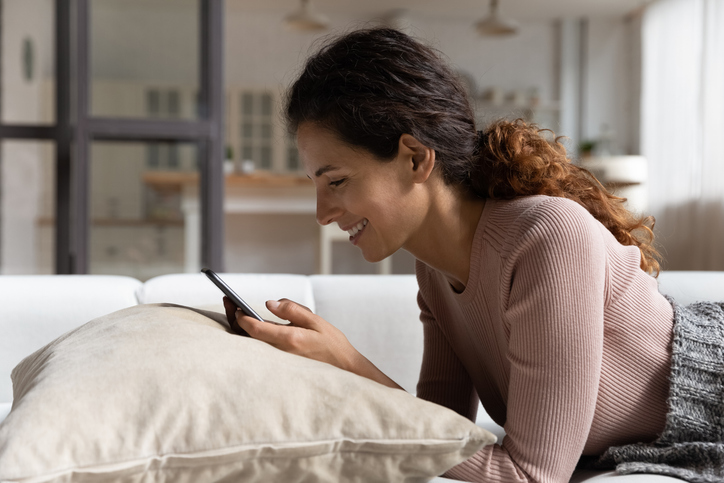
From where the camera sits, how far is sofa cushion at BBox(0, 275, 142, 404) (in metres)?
1.19

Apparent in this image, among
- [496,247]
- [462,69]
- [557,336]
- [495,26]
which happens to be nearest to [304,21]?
[495,26]

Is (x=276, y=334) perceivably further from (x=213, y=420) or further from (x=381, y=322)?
(x=381, y=322)

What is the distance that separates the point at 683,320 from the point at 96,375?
76 centimetres

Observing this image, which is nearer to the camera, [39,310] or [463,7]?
[39,310]

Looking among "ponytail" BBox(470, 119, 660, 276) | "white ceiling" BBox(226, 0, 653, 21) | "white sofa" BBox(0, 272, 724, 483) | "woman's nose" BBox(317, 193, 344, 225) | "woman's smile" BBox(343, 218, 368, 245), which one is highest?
"white ceiling" BBox(226, 0, 653, 21)

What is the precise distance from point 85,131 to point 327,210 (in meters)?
1.63

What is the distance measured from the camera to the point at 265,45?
6395 mm

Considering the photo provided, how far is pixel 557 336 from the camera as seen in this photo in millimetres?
727

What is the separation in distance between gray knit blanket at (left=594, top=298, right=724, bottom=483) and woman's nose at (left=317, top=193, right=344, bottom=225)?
0.50 m

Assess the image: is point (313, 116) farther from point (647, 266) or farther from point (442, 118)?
point (647, 266)

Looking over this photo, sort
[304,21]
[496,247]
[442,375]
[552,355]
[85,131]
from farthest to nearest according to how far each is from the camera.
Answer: [304,21], [85,131], [442,375], [496,247], [552,355]

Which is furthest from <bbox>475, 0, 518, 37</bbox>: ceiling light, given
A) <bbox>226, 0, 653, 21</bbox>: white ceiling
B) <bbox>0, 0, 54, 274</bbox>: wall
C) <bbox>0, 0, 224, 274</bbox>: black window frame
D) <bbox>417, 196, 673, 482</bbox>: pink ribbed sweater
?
<bbox>417, 196, 673, 482</bbox>: pink ribbed sweater

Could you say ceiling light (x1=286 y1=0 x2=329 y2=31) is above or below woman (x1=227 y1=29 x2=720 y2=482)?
above

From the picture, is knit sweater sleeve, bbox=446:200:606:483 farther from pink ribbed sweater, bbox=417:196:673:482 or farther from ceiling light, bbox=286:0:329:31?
ceiling light, bbox=286:0:329:31
